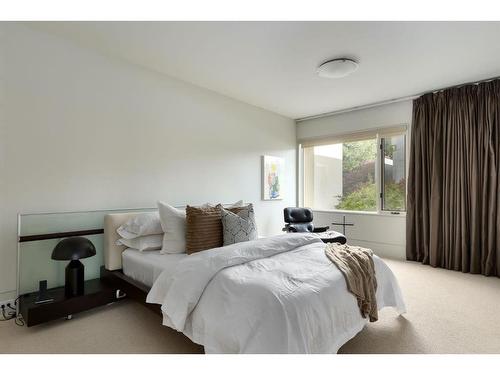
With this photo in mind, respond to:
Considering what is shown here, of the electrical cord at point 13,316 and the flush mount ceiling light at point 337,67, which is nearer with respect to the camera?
the electrical cord at point 13,316

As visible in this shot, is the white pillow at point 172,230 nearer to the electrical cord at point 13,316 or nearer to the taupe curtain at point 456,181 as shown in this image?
the electrical cord at point 13,316

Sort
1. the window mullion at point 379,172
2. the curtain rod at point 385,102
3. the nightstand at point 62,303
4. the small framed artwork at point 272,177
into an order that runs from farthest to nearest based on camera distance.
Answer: the small framed artwork at point 272,177, the window mullion at point 379,172, the curtain rod at point 385,102, the nightstand at point 62,303

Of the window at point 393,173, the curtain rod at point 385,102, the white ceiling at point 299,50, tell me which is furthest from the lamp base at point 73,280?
the curtain rod at point 385,102

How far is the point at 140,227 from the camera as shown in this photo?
8.89 ft

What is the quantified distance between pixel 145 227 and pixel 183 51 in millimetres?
1806

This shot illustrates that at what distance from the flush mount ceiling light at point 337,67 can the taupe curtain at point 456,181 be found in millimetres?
1824

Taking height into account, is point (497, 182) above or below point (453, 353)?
above

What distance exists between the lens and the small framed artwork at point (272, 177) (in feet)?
15.8

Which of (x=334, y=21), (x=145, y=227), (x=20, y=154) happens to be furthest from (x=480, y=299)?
(x=20, y=154)

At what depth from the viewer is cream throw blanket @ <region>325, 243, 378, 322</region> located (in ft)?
6.26

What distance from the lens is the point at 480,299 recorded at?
279cm

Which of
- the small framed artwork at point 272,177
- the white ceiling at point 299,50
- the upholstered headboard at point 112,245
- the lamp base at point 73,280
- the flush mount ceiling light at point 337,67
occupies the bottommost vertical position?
the lamp base at point 73,280

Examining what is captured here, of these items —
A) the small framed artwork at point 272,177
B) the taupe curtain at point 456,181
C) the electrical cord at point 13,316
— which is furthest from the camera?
the small framed artwork at point 272,177
